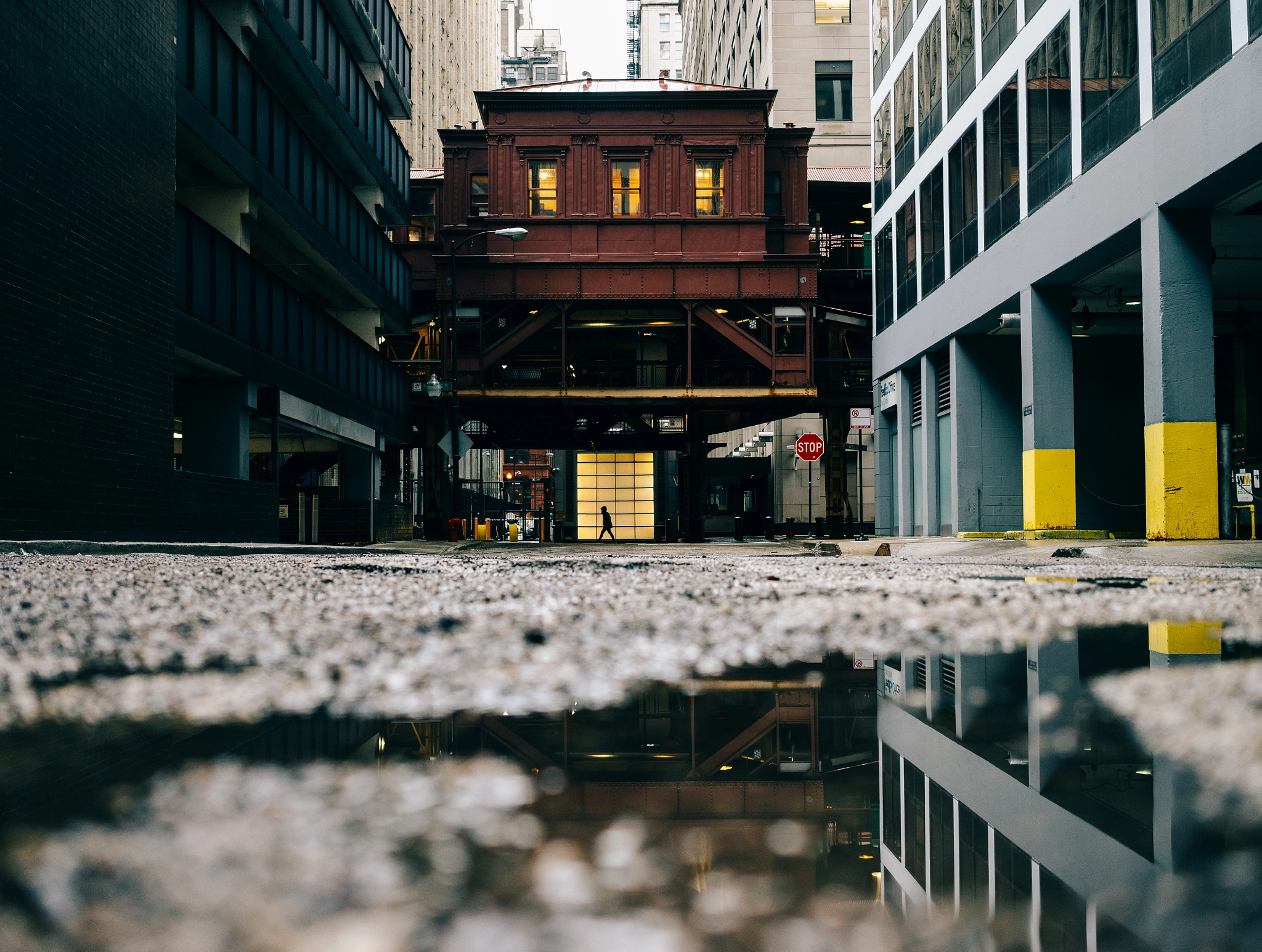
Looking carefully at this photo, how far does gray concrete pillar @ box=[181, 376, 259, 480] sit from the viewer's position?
18.9 meters

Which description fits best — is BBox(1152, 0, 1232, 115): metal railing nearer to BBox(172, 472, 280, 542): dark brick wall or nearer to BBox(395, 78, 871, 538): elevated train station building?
BBox(172, 472, 280, 542): dark brick wall

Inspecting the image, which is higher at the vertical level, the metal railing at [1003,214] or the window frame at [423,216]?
the window frame at [423,216]

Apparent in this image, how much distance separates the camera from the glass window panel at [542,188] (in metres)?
34.2

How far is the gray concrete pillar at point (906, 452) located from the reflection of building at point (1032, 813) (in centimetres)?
3127

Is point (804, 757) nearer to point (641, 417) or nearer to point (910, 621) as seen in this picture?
point (910, 621)

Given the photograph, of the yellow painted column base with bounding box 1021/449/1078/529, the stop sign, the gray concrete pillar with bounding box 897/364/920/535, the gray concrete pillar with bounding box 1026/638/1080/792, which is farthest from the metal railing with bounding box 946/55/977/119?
the gray concrete pillar with bounding box 1026/638/1080/792

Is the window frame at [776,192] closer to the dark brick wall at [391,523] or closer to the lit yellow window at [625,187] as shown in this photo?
the lit yellow window at [625,187]

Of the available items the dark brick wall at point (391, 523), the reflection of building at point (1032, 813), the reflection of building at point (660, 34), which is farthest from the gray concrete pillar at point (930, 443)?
the reflection of building at point (660, 34)

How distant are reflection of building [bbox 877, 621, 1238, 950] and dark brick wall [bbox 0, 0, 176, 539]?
11.8 metres

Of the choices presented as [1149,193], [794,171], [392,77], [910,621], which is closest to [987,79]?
[1149,193]

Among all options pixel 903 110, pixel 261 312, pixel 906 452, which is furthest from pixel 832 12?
pixel 261 312

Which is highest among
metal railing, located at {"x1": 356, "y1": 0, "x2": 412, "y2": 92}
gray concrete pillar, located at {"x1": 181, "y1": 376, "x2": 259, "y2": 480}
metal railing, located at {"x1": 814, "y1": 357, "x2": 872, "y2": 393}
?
metal railing, located at {"x1": 356, "y1": 0, "x2": 412, "y2": 92}

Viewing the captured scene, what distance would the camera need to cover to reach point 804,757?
5.72 ft

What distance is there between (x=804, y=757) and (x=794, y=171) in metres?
36.1
